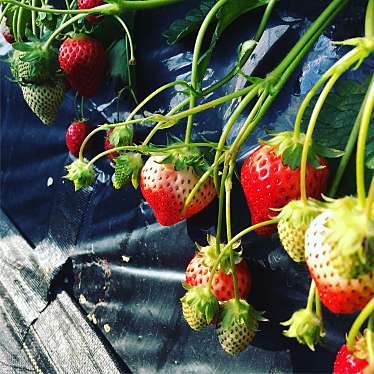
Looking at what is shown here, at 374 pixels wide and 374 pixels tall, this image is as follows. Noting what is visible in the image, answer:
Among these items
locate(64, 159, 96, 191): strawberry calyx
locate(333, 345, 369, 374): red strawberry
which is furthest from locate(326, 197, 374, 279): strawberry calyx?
locate(64, 159, 96, 191): strawberry calyx

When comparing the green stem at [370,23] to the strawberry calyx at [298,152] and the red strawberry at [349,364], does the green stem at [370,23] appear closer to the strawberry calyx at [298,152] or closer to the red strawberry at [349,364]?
the strawberry calyx at [298,152]

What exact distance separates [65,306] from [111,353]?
0.23m

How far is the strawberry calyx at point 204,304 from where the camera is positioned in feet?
2.39

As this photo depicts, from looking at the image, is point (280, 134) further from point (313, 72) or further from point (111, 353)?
point (111, 353)

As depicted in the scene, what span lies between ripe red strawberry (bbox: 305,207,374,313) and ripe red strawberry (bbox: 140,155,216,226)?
27 cm

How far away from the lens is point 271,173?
65cm

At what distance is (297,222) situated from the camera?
1.86 feet

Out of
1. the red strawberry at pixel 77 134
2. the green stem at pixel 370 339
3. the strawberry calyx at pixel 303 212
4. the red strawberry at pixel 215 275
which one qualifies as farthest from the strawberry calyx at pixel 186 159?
the red strawberry at pixel 77 134

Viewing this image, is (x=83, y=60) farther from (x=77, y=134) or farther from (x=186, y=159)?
(x=186, y=159)

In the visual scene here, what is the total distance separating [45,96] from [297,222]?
0.66m

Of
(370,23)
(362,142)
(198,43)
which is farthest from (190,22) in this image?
(362,142)

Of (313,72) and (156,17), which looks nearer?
(313,72)

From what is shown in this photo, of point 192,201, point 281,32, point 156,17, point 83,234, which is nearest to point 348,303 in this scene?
point 192,201

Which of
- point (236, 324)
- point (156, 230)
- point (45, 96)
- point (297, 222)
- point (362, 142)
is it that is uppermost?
point (362, 142)
